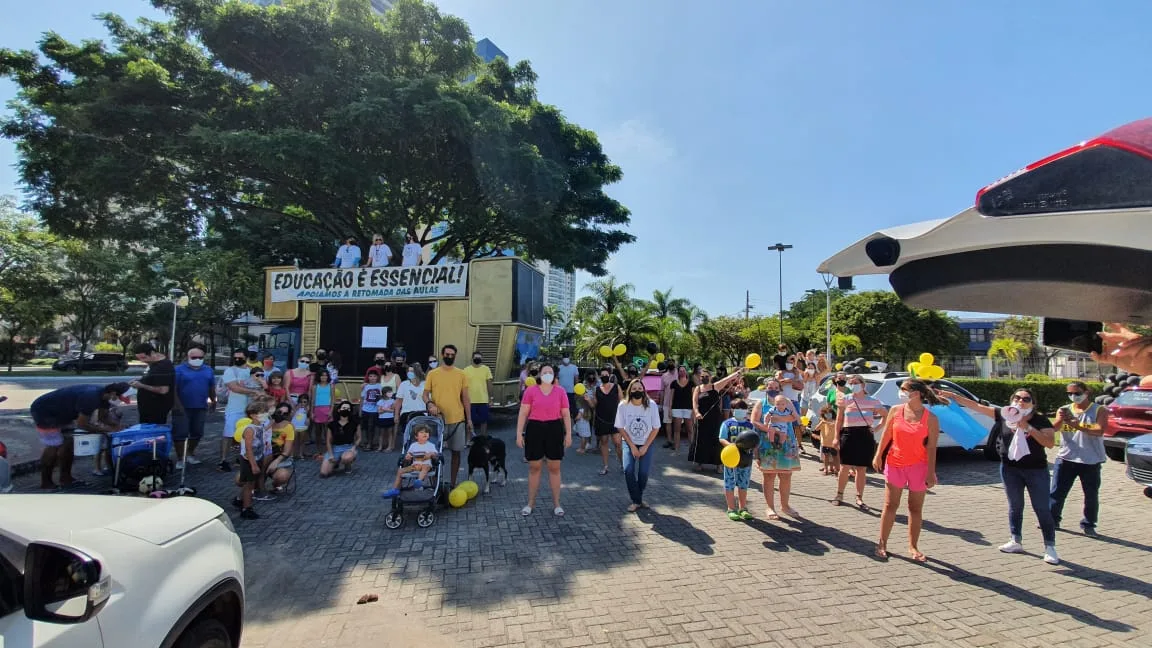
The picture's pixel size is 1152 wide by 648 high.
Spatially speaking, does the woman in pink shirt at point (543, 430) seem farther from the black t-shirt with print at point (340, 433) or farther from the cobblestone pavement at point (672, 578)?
the black t-shirt with print at point (340, 433)

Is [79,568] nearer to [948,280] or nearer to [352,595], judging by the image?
[352,595]

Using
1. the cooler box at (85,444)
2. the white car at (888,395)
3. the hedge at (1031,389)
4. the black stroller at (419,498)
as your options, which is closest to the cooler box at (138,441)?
the cooler box at (85,444)

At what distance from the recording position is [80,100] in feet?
46.3

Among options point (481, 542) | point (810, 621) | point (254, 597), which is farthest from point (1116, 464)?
point (254, 597)

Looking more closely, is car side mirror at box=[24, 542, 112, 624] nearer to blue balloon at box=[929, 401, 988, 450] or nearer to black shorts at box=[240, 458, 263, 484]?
black shorts at box=[240, 458, 263, 484]

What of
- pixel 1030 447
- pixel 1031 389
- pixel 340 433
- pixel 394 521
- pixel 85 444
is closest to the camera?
pixel 1030 447

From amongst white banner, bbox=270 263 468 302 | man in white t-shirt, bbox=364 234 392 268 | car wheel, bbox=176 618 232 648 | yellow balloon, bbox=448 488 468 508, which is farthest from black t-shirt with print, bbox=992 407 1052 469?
man in white t-shirt, bbox=364 234 392 268

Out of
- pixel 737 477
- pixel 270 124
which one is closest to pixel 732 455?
pixel 737 477

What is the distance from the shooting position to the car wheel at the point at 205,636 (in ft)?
7.22

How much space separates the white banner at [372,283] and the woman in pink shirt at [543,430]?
7.22 m

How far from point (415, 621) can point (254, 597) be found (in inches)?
54.0

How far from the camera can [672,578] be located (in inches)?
169

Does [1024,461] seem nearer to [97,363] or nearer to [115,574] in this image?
[115,574]

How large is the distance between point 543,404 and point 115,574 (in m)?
4.20
